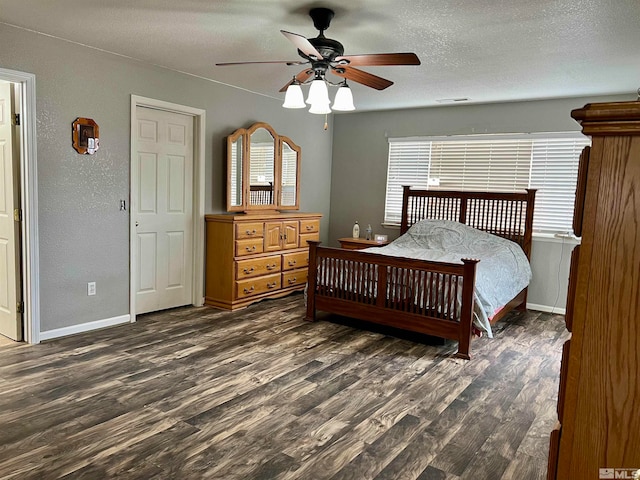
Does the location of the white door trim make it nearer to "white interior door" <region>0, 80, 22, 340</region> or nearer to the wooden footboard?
"white interior door" <region>0, 80, 22, 340</region>

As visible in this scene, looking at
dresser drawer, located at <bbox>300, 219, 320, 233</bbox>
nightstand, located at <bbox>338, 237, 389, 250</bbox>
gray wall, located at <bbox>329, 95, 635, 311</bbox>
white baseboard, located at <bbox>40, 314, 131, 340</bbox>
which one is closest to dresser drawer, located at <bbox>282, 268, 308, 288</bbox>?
dresser drawer, located at <bbox>300, 219, 320, 233</bbox>

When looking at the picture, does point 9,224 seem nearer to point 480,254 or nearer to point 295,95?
point 295,95

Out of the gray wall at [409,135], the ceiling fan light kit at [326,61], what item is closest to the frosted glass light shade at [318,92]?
the ceiling fan light kit at [326,61]

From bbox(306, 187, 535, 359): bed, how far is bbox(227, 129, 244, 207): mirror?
1133mm

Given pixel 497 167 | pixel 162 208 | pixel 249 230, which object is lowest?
pixel 249 230

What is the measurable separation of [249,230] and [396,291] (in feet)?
5.76

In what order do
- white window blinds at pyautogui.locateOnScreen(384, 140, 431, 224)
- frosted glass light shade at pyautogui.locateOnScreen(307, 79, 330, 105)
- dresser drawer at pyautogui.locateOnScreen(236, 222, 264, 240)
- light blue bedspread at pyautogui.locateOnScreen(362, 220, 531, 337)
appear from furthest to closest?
white window blinds at pyautogui.locateOnScreen(384, 140, 431, 224), dresser drawer at pyautogui.locateOnScreen(236, 222, 264, 240), light blue bedspread at pyautogui.locateOnScreen(362, 220, 531, 337), frosted glass light shade at pyautogui.locateOnScreen(307, 79, 330, 105)

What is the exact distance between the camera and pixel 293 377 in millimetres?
3152

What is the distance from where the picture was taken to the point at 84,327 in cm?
393

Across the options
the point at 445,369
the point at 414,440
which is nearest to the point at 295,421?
the point at 414,440

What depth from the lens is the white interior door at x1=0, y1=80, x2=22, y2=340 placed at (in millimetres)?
3520

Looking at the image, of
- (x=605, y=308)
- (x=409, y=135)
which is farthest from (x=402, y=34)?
(x=409, y=135)

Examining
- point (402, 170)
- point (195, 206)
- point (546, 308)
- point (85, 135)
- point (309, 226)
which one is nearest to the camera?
point (85, 135)

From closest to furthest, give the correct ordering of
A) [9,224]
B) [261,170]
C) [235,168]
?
[9,224] < [235,168] < [261,170]
